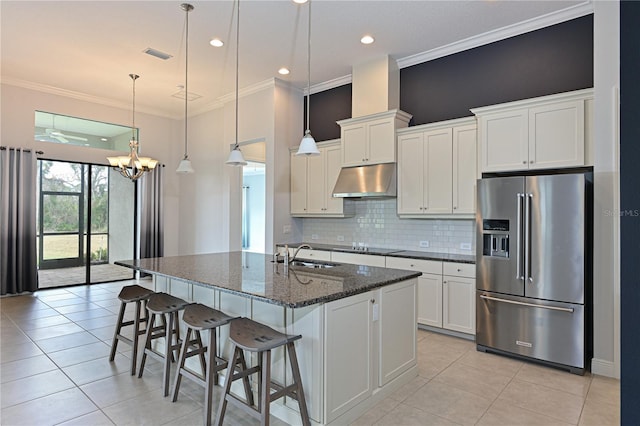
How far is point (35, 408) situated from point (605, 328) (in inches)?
181

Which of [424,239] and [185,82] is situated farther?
[185,82]

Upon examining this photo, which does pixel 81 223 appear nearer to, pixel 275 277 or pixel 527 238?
pixel 275 277

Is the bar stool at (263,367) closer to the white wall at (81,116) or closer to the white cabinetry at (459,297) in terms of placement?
the white cabinetry at (459,297)

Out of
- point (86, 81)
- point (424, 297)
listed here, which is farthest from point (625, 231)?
point (86, 81)

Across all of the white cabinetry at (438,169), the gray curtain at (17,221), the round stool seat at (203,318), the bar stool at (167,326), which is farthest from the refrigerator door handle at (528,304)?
the gray curtain at (17,221)

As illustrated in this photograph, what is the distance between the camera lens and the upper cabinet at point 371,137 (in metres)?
4.79

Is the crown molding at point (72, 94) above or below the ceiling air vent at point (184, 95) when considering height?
below

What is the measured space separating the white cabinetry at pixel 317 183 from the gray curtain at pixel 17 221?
430 cm

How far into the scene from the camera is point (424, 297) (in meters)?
4.34

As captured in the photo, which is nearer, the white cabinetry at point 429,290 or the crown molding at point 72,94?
the white cabinetry at point 429,290

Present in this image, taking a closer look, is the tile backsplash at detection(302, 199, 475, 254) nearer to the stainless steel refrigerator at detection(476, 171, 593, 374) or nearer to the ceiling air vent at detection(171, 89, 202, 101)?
the stainless steel refrigerator at detection(476, 171, 593, 374)

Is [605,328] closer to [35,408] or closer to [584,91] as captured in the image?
[584,91]

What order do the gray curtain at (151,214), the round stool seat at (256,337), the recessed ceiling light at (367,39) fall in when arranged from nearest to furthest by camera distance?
the round stool seat at (256,337) → the recessed ceiling light at (367,39) → the gray curtain at (151,214)

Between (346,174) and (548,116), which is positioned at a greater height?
(548,116)
